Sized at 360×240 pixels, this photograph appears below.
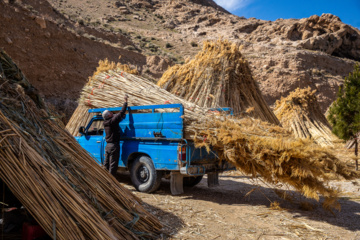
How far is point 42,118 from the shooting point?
3.03 metres

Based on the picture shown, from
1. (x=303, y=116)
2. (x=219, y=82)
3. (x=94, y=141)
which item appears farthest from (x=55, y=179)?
(x=303, y=116)

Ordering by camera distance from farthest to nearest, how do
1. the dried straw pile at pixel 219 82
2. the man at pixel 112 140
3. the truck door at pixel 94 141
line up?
the dried straw pile at pixel 219 82 < the truck door at pixel 94 141 < the man at pixel 112 140

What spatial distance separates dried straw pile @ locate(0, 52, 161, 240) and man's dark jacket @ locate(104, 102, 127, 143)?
2.42 meters

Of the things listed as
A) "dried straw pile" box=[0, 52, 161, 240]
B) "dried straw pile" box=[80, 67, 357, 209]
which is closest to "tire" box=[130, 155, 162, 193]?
"dried straw pile" box=[80, 67, 357, 209]

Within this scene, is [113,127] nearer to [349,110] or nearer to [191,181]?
[191,181]

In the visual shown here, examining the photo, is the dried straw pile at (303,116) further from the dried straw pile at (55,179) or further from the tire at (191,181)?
the dried straw pile at (55,179)

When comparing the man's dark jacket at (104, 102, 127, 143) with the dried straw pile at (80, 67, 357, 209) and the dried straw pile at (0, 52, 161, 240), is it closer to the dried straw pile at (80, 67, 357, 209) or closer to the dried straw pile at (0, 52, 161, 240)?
the dried straw pile at (80, 67, 357, 209)

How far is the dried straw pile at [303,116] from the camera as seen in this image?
1398 centimetres

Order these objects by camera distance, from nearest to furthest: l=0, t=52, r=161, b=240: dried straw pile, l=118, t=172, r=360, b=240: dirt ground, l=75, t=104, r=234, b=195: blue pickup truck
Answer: l=0, t=52, r=161, b=240: dried straw pile
l=118, t=172, r=360, b=240: dirt ground
l=75, t=104, r=234, b=195: blue pickup truck

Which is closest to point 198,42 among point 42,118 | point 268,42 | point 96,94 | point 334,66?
point 268,42

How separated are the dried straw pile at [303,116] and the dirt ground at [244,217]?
8.19 m

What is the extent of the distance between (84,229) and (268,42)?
37.8 meters

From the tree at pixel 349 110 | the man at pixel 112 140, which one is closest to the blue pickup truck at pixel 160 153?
the man at pixel 112 140

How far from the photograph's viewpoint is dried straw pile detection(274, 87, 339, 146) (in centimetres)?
1398
